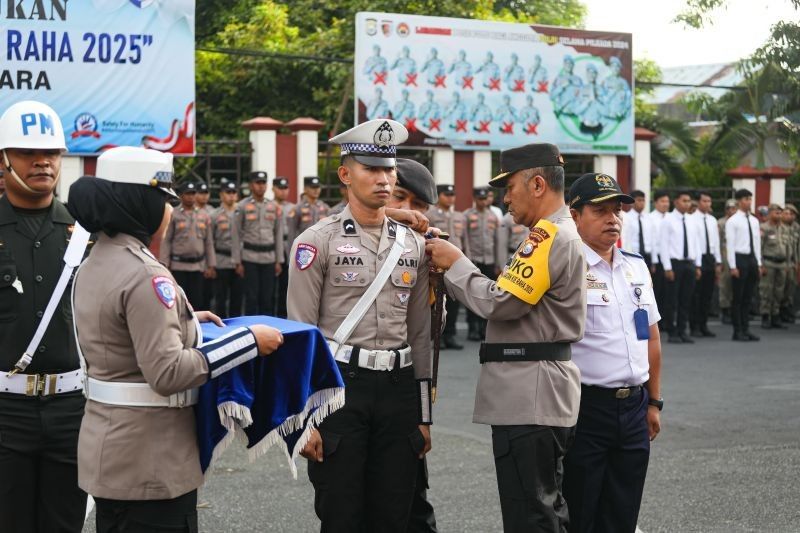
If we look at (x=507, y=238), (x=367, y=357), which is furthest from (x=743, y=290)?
(x=367, y=357)

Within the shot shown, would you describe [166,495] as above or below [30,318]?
below

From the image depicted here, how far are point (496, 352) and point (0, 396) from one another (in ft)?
6.26

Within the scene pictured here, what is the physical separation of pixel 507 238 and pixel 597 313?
11.7 m

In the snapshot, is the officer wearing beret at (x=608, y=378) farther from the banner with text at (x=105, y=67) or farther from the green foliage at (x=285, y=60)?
the green foliage at (x=285, y=60)

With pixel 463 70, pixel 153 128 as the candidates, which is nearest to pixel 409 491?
pixel 153 128

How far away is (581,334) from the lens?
4496 mm

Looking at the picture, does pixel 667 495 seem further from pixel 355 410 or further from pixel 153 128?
pixel 153 128

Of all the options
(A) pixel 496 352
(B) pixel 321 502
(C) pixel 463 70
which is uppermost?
(C) pixel 463 70

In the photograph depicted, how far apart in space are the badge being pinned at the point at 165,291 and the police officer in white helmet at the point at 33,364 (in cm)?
111

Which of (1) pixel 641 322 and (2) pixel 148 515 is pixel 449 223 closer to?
(1) pixel 641 322

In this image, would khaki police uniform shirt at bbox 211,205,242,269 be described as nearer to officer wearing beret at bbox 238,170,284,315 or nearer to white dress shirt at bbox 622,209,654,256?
officer wearing beret at bbox 238,170,284,315

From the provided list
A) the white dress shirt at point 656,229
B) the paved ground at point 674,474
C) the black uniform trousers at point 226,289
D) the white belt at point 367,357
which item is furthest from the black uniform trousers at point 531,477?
the white dress shirt at point 656,229

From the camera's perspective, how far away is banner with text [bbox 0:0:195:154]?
14.9 metres

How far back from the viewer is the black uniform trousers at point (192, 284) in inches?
596
